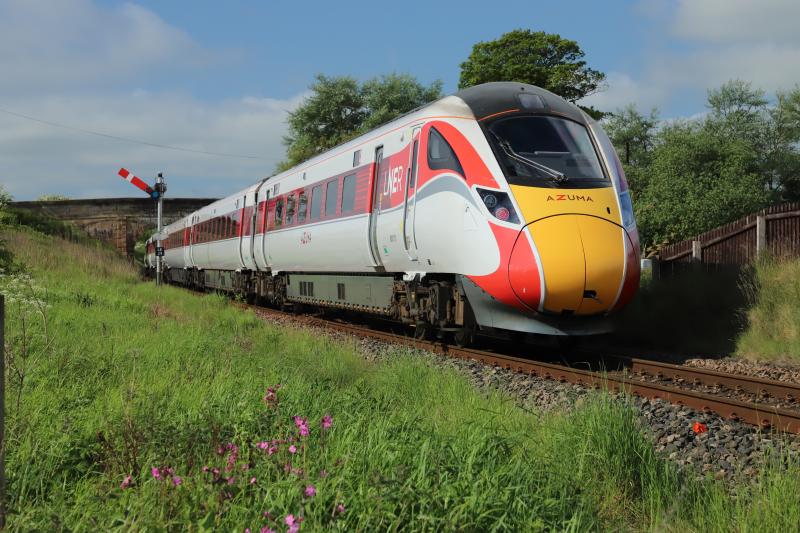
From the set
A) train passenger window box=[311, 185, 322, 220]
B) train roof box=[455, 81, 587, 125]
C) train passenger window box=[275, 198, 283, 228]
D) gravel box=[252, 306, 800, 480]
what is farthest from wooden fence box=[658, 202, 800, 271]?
train passenger window box=[275, 198, 283, 228]

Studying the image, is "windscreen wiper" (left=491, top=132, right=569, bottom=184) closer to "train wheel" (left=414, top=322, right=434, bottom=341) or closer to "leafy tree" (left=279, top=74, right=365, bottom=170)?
"train wheel" (left=414, top=322, right=434, bottom=341)

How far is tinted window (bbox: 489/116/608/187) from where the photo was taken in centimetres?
812

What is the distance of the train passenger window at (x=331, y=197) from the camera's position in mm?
12219

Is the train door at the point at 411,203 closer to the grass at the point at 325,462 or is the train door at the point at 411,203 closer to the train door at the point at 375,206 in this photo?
the train door at the point at 375,206

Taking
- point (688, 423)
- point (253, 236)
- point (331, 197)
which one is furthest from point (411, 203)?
point (253, 236)

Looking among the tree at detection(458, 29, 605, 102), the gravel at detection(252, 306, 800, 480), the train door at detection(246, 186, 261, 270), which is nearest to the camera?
the gravel at detection(252, 306, 800, 480)

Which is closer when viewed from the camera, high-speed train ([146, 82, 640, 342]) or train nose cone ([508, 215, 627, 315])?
train nose cone ([508, 215, 627, 315])

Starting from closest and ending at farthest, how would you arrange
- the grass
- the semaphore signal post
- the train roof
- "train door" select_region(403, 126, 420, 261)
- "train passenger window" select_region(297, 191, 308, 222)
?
the grass, the train roof, "train door" select_region(403, 126, 420, 261), "train passenger window" select_region(297, 191, 308, 222), the semaphore signal post

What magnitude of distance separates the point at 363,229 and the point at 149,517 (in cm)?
817

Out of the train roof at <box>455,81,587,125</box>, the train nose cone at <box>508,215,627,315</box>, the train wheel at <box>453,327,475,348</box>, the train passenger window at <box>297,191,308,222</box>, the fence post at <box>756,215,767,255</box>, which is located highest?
the train roof at <box>455,81,587,125</box>

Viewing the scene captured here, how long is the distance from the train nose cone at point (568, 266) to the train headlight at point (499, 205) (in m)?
0.26

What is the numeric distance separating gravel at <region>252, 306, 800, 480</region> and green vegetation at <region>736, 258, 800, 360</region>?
80cm

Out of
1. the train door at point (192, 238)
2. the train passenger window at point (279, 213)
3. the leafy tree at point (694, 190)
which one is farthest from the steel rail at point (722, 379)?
the train door at point (192, 238)

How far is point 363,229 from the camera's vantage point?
10.8 m
